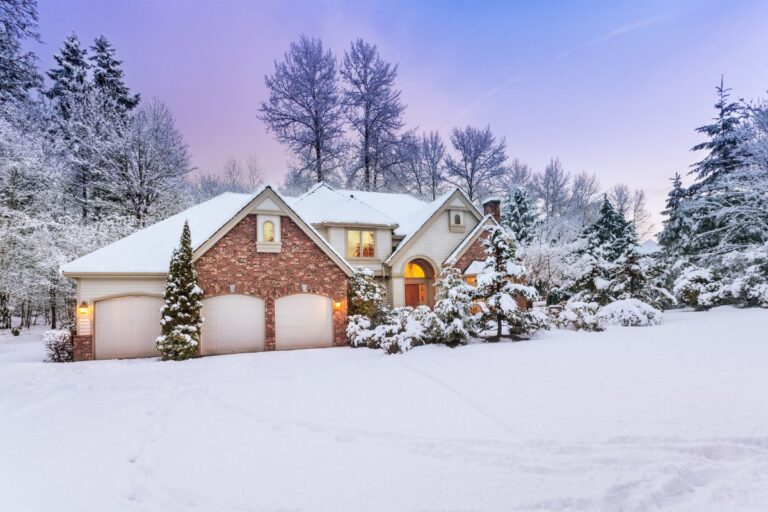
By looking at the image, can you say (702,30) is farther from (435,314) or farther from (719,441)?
(719,441)

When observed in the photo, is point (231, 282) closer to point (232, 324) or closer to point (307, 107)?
point (232, 324)

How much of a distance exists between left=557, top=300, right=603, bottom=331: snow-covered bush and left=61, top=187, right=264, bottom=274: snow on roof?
37.9ft

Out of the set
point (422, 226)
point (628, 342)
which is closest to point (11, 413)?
point (628, 342)

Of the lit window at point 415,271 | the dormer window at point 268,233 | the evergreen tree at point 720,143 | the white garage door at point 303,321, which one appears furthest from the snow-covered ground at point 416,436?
the evergreen tree at point 720,143

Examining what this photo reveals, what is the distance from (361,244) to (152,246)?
837 cm

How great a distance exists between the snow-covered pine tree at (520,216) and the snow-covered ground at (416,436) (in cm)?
1939

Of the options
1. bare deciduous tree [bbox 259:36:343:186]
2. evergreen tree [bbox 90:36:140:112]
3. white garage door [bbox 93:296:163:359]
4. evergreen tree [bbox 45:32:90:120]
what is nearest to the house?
white garage door [bbox 93:296:163:359]

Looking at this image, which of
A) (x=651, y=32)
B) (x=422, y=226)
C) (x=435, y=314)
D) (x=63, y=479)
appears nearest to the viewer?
(x=63, y=479)

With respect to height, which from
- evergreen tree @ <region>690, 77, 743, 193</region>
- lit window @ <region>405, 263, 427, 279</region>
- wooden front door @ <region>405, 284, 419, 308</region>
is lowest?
wooden front door @ <region>405, 284, 419, 308</region>

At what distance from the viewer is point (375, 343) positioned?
12859 millimetres

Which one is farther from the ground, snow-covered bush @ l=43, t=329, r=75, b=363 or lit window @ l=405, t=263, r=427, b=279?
lit window @ l=405, t=263, r=427, b=279

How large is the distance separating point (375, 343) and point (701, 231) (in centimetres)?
1772

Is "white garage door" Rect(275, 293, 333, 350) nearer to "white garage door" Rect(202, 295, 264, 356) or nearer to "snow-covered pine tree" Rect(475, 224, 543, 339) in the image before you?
"white garage door" Rect(202, 295, 264, 356)

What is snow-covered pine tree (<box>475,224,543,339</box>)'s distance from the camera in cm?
1110
